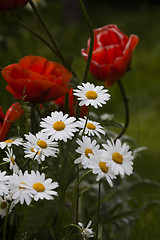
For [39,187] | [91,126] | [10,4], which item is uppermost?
[10,4]

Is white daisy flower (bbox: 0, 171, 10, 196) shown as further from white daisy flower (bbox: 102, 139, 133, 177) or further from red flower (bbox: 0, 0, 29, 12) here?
red flower (bbox: 0, 0, 29, 12)

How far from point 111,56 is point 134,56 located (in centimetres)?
267

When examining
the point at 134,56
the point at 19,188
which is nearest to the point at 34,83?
the point at 19,188

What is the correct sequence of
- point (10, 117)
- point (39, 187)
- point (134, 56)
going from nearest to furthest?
1. point (39, 187)
2. point (10, 117)
3. point (134, 56)

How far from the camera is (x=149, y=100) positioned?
2.63 m

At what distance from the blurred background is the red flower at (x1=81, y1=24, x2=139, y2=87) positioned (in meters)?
0.07

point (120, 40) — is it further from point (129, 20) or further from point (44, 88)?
point (129, 20)

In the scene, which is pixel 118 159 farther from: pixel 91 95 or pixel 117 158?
pixel 91 95

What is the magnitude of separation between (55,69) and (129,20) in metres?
4.14

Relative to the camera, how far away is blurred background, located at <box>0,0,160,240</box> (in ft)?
4.73

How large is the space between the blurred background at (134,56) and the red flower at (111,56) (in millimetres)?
68

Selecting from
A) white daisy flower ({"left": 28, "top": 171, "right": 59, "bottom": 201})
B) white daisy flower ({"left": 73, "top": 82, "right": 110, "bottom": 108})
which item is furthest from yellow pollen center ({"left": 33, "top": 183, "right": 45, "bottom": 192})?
white daisy flower ({"left": 73, "top": 82, "right": 110, "bottom": 108})

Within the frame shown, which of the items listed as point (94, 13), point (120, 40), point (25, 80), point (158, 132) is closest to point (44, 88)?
point (25, 80)

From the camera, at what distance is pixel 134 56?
3.47 meters
